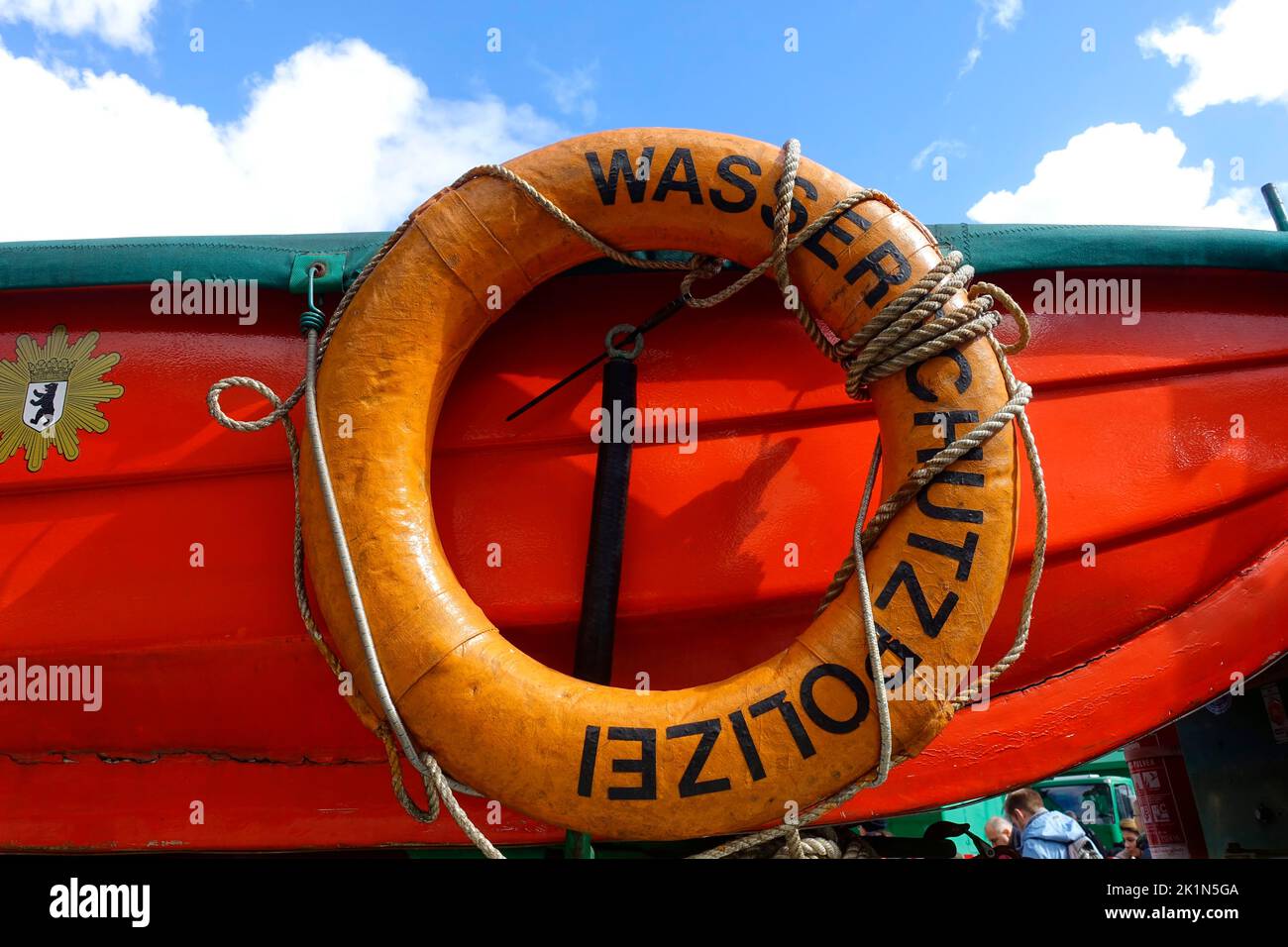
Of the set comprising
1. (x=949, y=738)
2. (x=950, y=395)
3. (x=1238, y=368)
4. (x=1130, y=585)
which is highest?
(x=1238, y=368)

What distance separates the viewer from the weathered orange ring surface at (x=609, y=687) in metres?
1.58

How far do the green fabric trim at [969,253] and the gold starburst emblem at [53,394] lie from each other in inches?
6.9

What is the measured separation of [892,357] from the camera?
1741 mm

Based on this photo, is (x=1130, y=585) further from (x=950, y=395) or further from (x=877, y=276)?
(x=877, y=276)

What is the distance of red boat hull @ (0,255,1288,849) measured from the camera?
2.00 m

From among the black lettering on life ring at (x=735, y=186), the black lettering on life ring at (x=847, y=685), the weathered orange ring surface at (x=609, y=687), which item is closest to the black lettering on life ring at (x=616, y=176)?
the weathered orange ring surface at (x=609, y=687)

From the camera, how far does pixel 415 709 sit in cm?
164

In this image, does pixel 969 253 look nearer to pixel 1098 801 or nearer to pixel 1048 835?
pixel 1048 835

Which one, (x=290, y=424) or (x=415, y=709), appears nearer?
(x=415, y=709)

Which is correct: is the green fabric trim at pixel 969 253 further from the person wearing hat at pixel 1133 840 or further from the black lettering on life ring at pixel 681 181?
the person wearing hat at pixel 1133 840

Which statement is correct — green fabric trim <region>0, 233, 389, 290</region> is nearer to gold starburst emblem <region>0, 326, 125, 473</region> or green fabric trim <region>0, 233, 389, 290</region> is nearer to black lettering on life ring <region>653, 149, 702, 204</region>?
gold starburst emblem <region>0, 326, 125, 473</region>

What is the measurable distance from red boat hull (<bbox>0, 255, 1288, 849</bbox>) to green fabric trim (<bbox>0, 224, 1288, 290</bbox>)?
52 millimetres

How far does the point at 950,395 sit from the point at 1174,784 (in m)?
2.78
